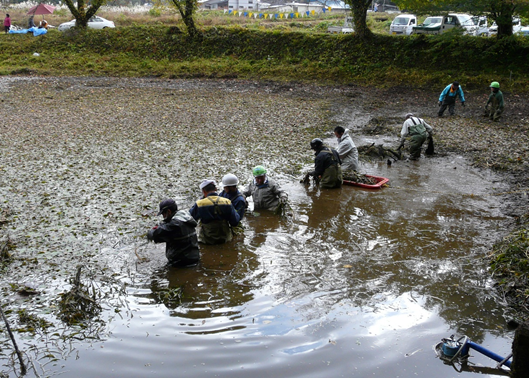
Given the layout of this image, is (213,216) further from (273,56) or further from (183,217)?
(273,56)

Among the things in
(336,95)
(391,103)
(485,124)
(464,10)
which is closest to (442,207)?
(485,124)

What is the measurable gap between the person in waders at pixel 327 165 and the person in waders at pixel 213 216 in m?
3.16

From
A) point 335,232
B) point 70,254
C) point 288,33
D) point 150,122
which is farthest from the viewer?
point 288,33

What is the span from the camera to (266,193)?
8641mm

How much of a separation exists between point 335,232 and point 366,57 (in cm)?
1893

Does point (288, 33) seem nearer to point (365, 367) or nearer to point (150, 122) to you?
point (150, 122)

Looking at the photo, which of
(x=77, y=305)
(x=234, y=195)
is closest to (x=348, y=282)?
(x=234, y=195)

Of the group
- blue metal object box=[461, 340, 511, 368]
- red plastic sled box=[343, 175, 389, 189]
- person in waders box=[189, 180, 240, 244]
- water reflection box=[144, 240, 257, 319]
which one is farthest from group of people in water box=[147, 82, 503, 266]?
blue metal object box=[461, 340, 511, 368]

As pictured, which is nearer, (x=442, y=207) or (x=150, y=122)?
(x=442, y=207)

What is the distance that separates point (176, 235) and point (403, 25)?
93.0 feet

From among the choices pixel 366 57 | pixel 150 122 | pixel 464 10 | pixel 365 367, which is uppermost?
pixel 464 10

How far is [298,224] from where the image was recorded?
27.4 ft

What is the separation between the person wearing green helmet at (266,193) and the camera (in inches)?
337

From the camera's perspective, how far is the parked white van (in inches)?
1182
